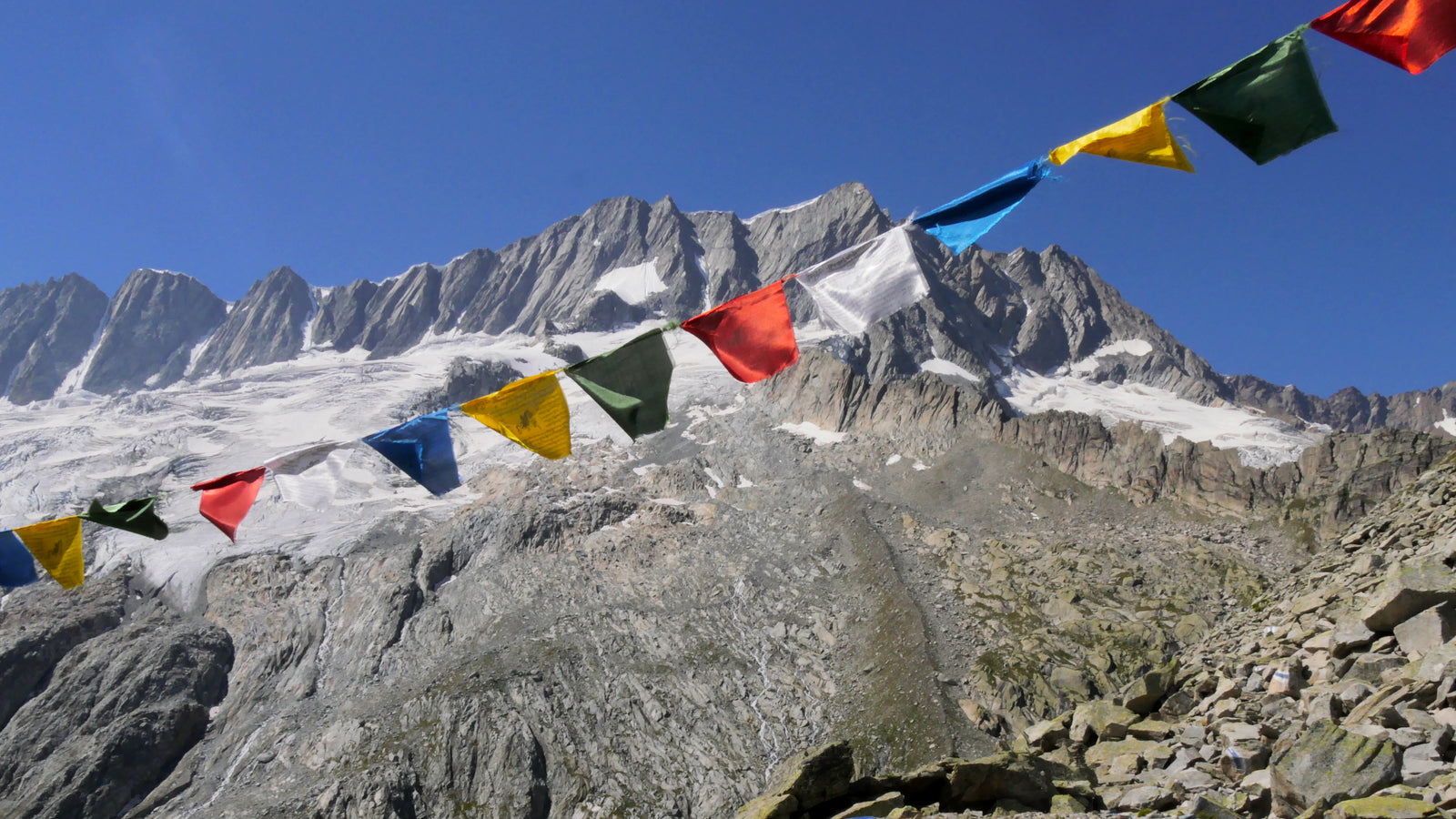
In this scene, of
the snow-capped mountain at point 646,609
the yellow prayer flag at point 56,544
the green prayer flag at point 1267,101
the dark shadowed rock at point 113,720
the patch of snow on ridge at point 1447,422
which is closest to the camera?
the green prayer flag at point 1267,101

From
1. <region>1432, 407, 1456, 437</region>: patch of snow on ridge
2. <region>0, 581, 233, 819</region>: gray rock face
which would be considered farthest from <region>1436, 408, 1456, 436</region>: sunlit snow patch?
<region>0, 581, 233, 819</region>: gray rock face

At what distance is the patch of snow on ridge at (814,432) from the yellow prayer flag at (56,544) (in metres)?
90.2

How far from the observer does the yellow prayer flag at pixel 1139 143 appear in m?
10.4

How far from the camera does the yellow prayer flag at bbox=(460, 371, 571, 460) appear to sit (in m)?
14.0

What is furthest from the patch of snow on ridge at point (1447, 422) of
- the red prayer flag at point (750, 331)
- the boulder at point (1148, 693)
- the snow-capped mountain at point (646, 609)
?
the red prayer flag at point (750, 331)

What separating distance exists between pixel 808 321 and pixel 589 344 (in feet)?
183

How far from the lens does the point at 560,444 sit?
568 inches

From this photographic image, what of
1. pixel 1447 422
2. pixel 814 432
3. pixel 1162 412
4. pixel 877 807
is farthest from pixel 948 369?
pixel 877 807

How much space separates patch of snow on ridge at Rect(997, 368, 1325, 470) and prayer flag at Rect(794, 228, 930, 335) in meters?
137

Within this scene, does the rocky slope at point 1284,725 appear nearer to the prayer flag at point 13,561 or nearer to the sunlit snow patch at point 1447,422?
the prayer flag at point 13,561

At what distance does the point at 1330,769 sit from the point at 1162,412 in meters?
189

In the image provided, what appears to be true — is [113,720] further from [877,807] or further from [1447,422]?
[1447,422]

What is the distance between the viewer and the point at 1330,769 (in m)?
7.56

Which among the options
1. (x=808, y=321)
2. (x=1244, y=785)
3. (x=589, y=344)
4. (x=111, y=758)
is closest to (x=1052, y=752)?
(x=1244, y=785)
